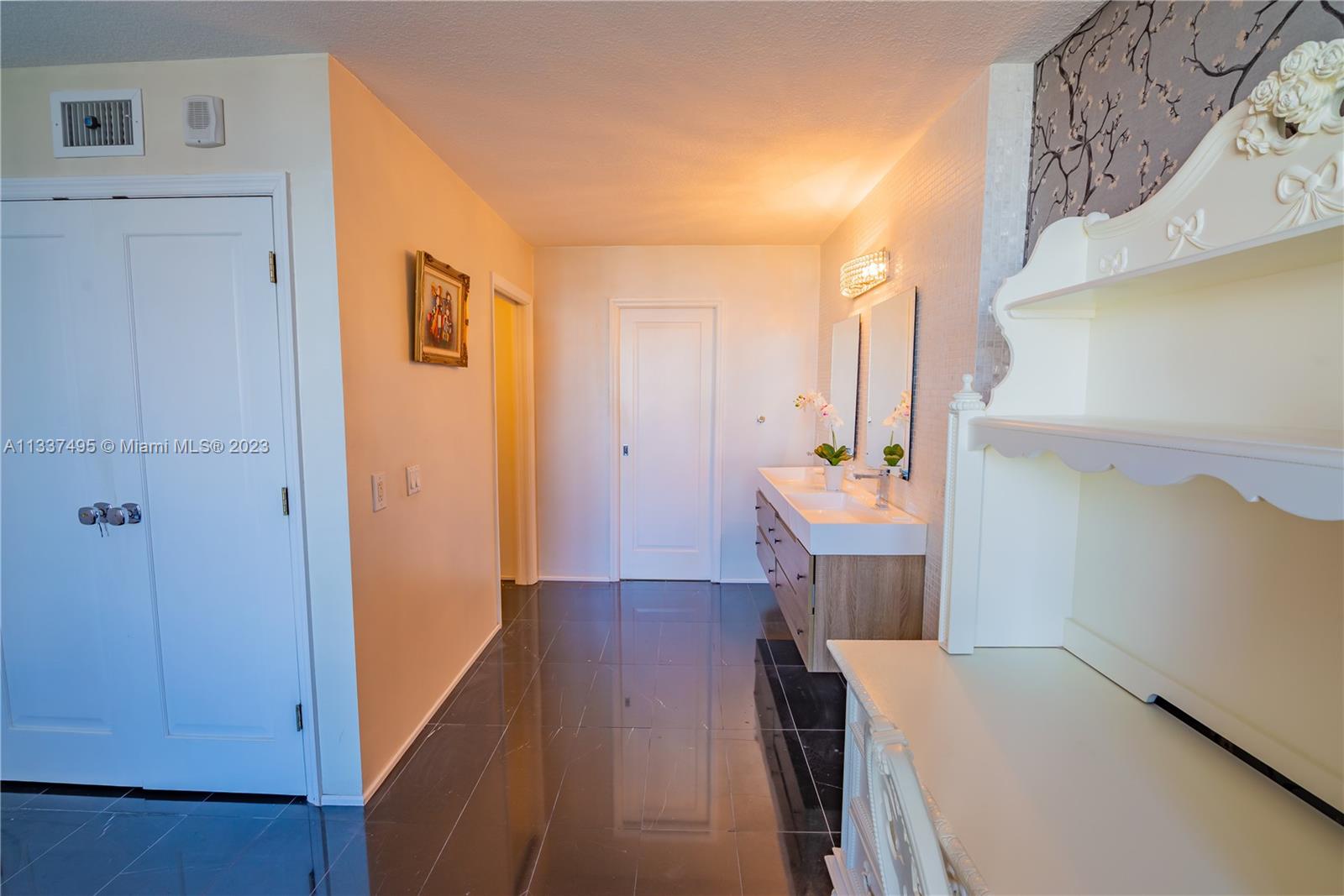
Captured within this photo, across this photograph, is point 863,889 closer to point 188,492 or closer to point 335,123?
point 188,492

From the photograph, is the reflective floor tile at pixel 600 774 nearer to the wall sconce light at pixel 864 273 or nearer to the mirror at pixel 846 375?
the mirror at pixel 846 375

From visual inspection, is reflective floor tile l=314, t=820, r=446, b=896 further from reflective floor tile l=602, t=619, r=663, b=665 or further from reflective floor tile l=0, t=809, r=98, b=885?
reflective floor tile l=602, t=619, r=663, b=665

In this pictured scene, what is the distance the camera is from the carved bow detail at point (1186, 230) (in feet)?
3.22

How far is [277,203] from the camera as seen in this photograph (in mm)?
1592

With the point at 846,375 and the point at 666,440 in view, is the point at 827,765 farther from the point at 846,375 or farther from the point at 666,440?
the point at 666,440

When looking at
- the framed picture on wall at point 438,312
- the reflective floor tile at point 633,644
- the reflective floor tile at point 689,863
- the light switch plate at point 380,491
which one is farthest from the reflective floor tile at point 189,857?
the framed picture on wall at point 438,312

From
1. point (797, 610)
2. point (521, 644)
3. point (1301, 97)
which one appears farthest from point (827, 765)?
point (1301, 97)

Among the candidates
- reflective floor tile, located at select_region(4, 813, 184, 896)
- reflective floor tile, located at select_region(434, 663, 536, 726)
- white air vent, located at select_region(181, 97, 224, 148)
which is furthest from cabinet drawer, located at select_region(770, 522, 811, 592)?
white air vent, located at select_region(181, 97, 224, 148)

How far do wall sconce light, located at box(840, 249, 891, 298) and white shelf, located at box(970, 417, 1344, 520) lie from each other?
4.90 feet

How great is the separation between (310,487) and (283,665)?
63cm

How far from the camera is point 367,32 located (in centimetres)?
146

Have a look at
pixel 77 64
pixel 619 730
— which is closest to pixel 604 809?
pixel 619 730

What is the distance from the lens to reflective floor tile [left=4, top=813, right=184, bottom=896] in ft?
4.85

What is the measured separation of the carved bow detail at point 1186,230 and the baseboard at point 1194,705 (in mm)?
883
